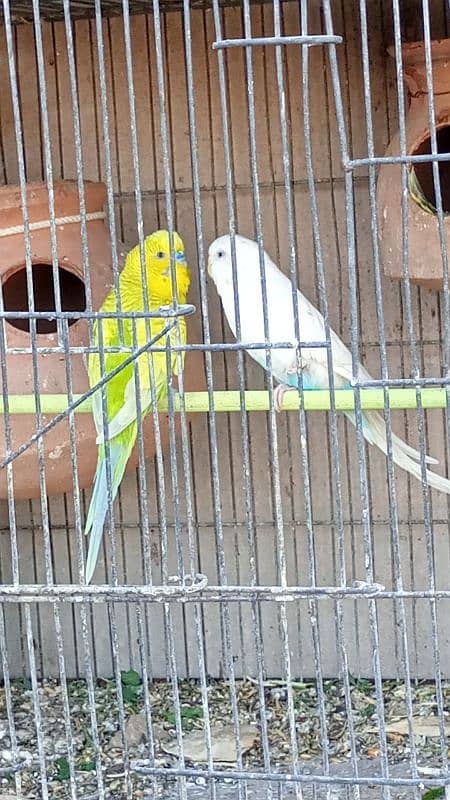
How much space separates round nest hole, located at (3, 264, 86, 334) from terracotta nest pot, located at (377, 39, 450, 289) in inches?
26.5

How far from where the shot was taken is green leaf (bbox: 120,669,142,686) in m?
2.76

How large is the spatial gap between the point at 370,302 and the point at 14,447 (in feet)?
3.06

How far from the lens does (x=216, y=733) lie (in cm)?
251

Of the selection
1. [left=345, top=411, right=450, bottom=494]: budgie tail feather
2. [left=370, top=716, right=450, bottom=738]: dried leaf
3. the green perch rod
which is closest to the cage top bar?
the green perch rod

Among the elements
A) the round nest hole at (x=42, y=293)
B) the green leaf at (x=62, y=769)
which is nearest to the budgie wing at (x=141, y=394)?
the round nest hole at (x=42, y=293)

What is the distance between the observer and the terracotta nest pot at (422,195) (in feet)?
6.95

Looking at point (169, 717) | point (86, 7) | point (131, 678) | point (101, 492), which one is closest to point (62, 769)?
point (169, 717)

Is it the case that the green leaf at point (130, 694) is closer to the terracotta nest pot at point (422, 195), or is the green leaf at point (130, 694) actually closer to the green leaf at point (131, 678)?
the green leaf at point (131, 678)

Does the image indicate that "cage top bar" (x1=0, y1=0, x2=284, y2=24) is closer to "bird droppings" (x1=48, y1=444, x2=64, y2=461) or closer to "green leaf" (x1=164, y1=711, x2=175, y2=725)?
"bird droppings" (x1=48, y1=444, x2=64, y2=461)

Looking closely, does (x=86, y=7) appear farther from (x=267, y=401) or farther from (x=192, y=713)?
(x=192, y=713)

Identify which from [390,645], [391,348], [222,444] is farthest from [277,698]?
[391,348]

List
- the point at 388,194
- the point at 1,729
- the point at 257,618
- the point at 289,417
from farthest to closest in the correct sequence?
the point at 289,417 < the point at 1,729 < the point at 388,194 < the point at 257,618

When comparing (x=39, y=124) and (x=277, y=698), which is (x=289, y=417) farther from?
(x=39, y=124)

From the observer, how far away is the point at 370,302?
267 cm
